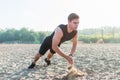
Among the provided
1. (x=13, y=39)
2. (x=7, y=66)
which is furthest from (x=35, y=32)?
(x=7, y=66)

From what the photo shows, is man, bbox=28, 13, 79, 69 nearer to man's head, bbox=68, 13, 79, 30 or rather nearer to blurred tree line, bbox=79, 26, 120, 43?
man's head, bbox=68, 13, 79, 30

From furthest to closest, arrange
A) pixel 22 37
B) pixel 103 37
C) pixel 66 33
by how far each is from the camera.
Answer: pixel 103 37
pixel 22 37
pixel 66 33

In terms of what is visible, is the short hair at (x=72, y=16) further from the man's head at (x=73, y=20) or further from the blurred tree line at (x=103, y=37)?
the blurred tree line at (x=103, y=37)

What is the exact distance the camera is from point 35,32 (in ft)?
135

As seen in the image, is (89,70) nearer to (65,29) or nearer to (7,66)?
(65,29)

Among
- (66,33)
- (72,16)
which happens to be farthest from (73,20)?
(66,33)

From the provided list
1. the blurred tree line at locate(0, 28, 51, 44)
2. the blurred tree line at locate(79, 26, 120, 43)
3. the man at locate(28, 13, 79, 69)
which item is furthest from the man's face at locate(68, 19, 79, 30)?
the blurred tree line at locate(0, 28, 51, 44)

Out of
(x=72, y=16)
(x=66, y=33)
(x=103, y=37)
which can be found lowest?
(x=103, y=37)

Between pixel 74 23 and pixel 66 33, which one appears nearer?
pixel 74 23

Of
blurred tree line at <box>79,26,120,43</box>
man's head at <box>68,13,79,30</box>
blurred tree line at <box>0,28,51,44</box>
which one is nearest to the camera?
man's head at <box>68,13,79,30</box>

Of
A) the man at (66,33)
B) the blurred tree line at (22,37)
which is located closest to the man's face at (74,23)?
the man at (66,33)

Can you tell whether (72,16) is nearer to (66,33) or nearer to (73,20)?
(73,20)

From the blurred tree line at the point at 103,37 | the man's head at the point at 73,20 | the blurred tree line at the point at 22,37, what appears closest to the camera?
the man's head at the point at 73,20

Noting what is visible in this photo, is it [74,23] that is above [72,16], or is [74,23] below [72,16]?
below
